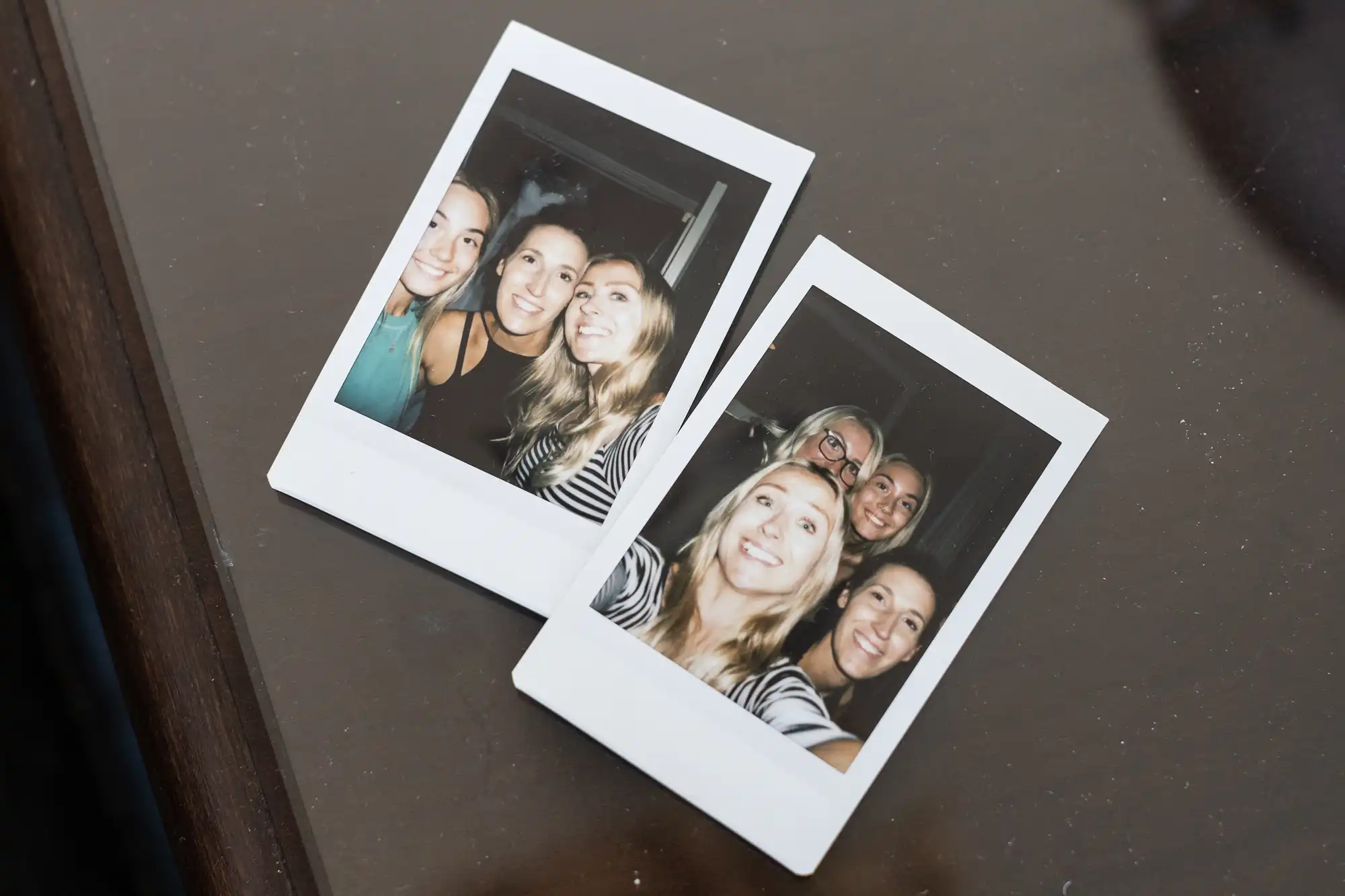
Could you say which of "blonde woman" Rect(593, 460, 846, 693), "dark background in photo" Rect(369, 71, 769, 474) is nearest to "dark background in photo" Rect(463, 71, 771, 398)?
"dark background in photo" Rect(369, 71, 769, 474)

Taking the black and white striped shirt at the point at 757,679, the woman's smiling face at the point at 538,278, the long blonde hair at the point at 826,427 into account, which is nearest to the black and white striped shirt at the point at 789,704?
the black and white striped shirt at the point at 757,679

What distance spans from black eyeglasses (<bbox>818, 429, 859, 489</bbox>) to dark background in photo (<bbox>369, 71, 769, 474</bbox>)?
3.5 inches

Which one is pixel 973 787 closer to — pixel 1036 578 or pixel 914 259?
pixel 1036 578

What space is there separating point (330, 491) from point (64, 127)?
26cm

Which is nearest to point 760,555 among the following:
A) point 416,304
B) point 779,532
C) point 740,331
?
point 779,532

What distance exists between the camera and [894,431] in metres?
0.49

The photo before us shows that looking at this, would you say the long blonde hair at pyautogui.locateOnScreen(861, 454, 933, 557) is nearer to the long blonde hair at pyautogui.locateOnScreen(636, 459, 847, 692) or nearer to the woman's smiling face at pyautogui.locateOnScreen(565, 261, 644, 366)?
the long blonde hair at pyautogui.locateOnScreen(636, 459, 847, 692)

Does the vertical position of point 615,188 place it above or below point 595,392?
above

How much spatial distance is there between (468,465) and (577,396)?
0.07 metres

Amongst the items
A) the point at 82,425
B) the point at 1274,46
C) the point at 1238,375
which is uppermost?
the point at 1274,46

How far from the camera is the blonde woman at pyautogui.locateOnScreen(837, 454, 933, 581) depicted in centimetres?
48

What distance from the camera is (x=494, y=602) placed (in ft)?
1.58

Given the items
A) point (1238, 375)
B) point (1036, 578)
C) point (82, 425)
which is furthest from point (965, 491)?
point (82, 425)

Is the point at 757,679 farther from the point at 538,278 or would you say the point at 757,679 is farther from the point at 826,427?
the point at 538,278
